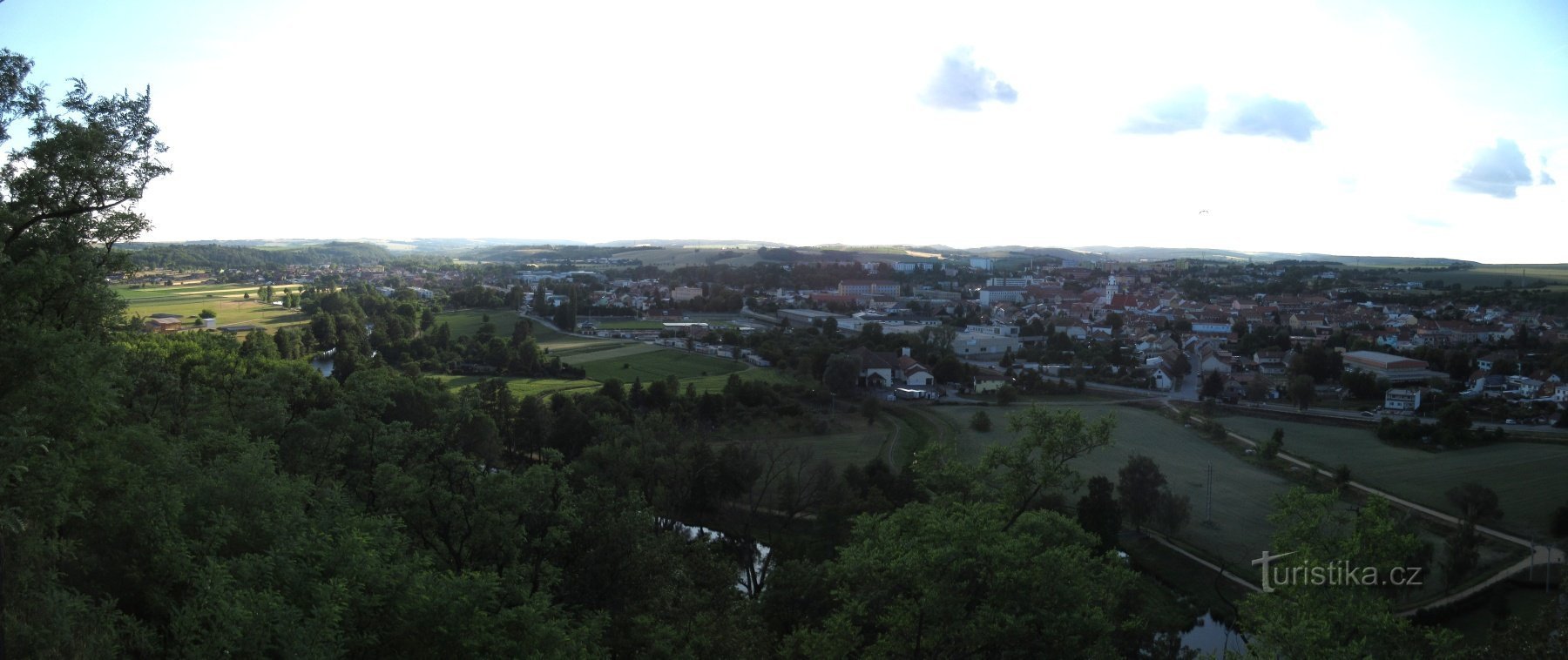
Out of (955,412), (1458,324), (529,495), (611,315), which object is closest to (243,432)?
(529,495)

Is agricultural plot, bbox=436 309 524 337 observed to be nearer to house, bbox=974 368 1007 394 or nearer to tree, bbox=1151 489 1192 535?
house, bbox=974 368 1007 394

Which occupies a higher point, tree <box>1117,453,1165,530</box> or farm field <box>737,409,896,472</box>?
tree <box>1117,453,1165,530</box>

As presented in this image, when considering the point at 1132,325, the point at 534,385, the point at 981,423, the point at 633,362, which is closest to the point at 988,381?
the point at 981,423

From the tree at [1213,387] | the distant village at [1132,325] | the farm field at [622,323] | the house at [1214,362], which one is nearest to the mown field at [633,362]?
the distant village at [1132,325]

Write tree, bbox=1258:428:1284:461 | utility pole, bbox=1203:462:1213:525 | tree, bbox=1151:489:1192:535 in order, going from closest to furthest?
tree, bbox=1151:489:1192:535, utility pole, bbox=1203:462:1213:525, tree, bbox=1258:428:1284:461

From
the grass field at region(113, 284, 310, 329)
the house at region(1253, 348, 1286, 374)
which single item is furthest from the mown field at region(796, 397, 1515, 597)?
the grass field at region(113, 284, 310, 329)

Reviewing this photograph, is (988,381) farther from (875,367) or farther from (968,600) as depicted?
(968,600)

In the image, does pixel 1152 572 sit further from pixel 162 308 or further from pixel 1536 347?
pixel 162 308
